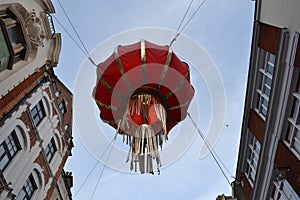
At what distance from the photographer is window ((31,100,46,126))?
54.1 ft

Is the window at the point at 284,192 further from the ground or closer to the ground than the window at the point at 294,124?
closer to the ground

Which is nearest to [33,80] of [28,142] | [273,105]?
[28,142]

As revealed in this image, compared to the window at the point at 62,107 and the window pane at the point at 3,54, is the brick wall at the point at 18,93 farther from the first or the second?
the window at the point at 62,107

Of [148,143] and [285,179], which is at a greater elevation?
[285,179]

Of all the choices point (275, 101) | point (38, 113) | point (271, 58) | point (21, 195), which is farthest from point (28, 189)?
point (271, 58)

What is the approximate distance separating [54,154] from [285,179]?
12.6m

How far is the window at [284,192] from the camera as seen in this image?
1243cm

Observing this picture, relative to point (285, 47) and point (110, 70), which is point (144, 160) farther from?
point (285, 47)

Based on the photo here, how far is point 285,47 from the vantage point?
12062 mm

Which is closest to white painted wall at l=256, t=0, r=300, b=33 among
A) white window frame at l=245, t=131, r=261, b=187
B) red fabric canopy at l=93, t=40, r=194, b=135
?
red fabric canopy at l=93, t=40, r=194, b=135

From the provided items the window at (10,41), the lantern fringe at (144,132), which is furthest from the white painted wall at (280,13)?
the window at (10,41)

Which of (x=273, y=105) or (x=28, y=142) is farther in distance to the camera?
(x=28, y=142)

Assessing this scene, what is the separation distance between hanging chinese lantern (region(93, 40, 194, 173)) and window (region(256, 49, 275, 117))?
24.7 ft

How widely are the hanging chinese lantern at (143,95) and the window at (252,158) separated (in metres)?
9.42
